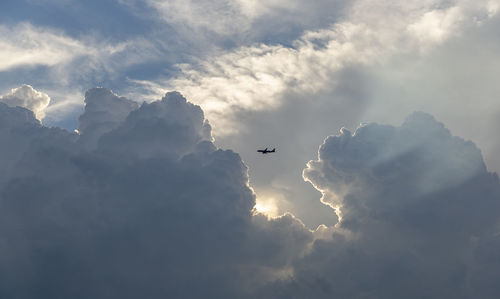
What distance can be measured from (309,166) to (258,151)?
98.8ft

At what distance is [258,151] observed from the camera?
151 metres

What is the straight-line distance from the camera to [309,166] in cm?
15875
